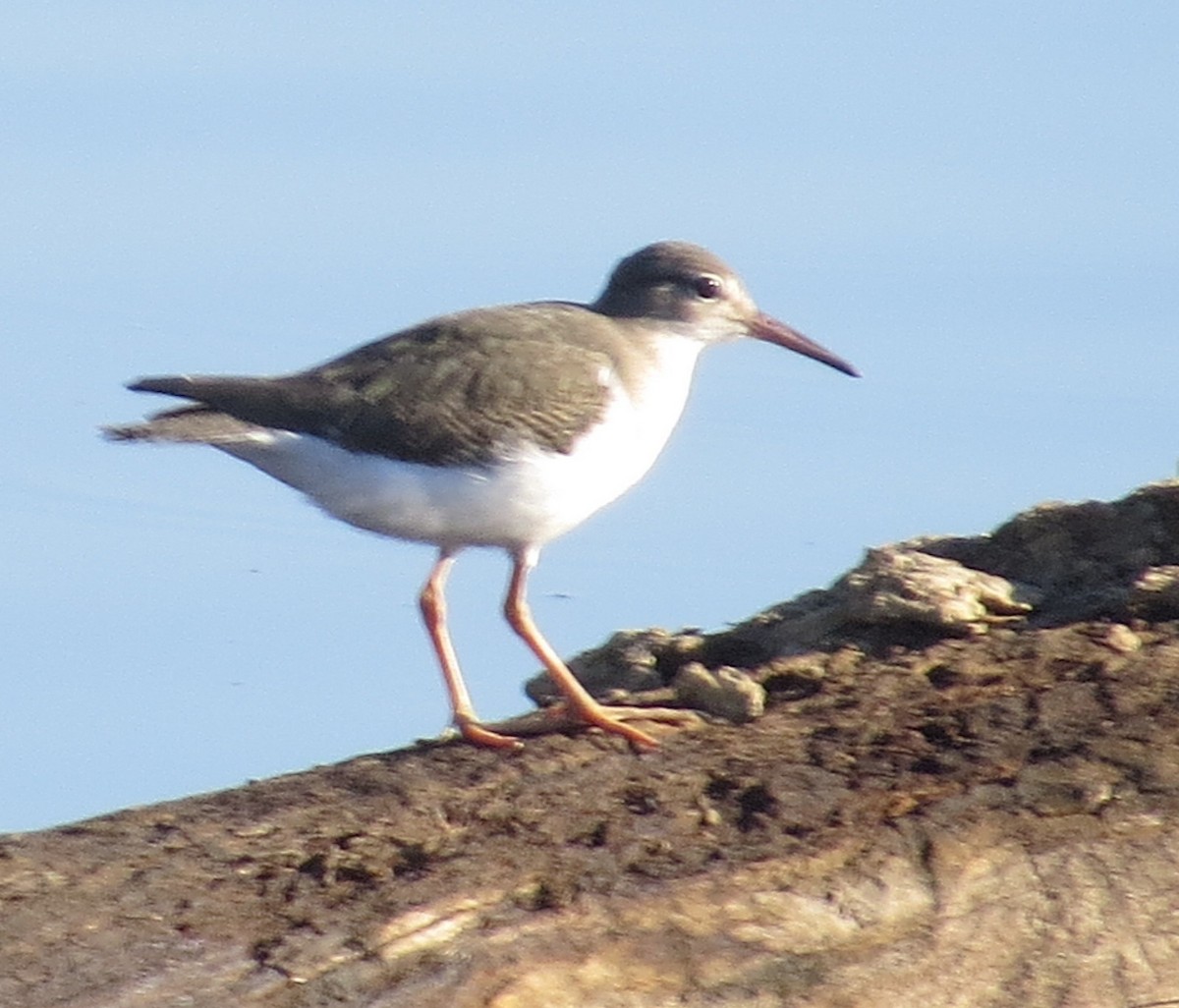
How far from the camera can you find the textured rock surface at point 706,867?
19.5ft

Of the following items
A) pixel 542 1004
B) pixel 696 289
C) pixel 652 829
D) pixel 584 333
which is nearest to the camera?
pixel 542 1004

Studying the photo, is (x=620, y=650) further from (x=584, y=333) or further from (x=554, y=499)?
(x=584, y=333)

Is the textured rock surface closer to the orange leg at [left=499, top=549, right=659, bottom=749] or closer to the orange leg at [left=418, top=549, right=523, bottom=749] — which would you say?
the orange leg at [left=499, top=549, right=659, bottom=749]

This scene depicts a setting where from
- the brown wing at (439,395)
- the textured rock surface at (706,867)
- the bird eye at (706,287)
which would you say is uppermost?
the bird eye at (706,287)

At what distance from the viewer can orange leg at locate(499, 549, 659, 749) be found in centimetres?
768

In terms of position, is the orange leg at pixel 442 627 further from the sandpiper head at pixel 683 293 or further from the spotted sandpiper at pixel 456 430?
the sandpiper head at pixel 683 293

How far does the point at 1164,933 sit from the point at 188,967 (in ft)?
8.99

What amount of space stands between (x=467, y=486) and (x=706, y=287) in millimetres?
1944

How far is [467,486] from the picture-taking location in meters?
8.74

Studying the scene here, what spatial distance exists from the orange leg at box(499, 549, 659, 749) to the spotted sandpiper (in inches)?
0.5

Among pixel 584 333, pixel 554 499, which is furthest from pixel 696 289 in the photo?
pixel 554 499

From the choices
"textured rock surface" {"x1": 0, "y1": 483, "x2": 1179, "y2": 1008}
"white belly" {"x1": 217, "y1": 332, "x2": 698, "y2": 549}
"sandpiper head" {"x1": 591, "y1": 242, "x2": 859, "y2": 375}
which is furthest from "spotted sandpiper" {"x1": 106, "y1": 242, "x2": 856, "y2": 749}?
"textured rock surface" {"x1": 0, "y1": 483, "x2": 1179, "y2": 1008}

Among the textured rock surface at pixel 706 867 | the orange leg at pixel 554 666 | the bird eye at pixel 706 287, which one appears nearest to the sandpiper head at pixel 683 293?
the bird eye at pixel 706 287

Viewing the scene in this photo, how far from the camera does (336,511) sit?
352 inches
